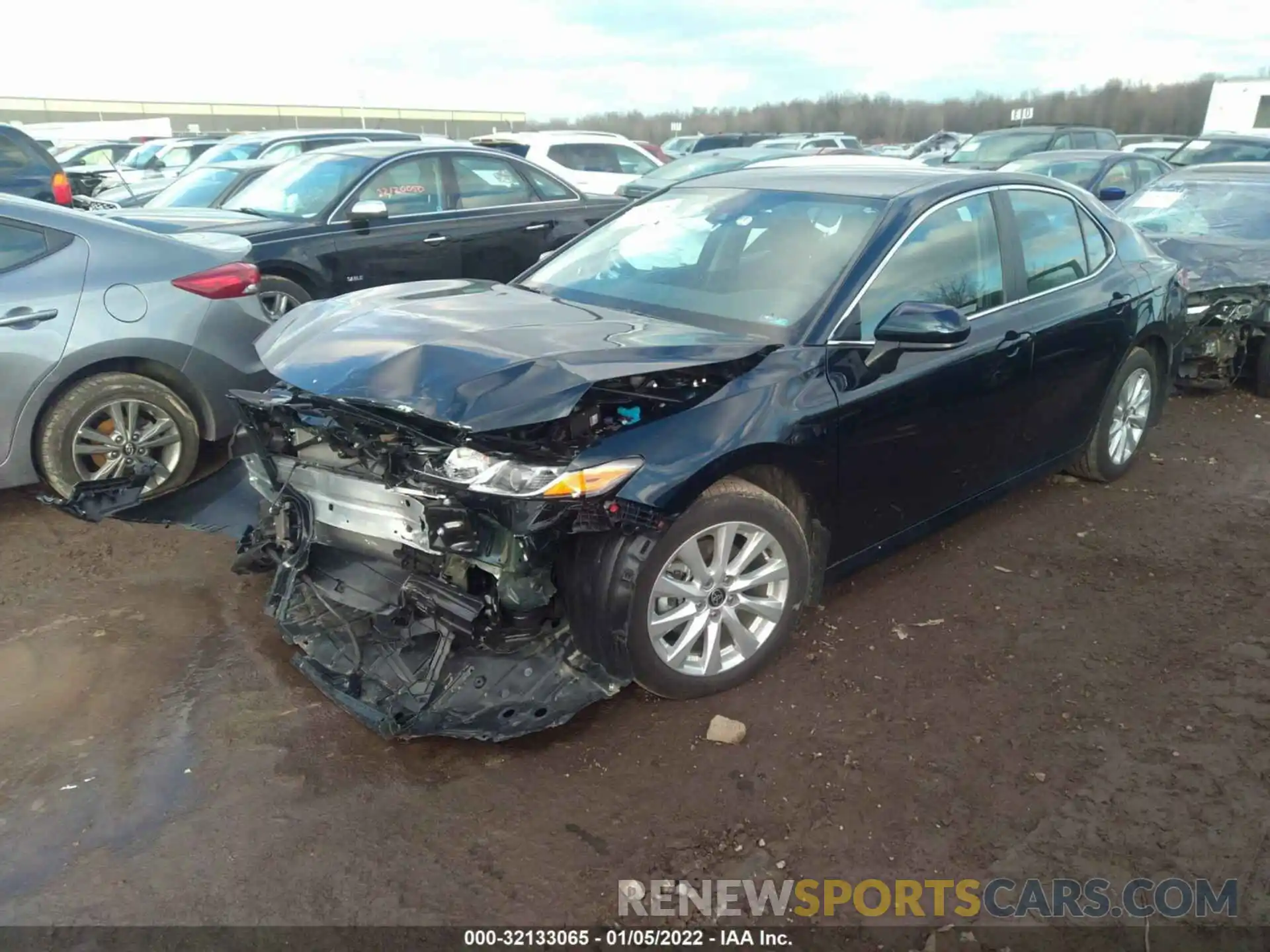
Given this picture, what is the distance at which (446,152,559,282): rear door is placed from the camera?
7492 mm

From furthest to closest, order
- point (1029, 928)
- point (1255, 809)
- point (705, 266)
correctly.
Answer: point (705, 266), point (1255, 809), point (1029, 928)

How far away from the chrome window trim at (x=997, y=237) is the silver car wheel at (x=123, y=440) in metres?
3.28

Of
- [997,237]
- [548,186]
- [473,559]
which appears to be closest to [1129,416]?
[997,237]

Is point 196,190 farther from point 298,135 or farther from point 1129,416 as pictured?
point 1129,416

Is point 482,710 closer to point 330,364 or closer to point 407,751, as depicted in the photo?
point 407,751

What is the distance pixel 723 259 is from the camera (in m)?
3.87

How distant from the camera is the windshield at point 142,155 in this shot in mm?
18219

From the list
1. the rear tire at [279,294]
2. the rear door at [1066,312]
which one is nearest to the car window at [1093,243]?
the rear door at [1066,312]

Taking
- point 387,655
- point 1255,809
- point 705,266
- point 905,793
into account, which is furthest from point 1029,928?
point 705,266

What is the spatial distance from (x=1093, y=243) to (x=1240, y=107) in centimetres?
2726

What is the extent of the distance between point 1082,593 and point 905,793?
1765 millimetres

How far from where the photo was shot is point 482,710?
9.64 feet

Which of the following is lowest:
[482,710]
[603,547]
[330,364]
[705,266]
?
[482,710]

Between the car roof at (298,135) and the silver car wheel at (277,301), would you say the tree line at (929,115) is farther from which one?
the silver car wheel at (277,301)
